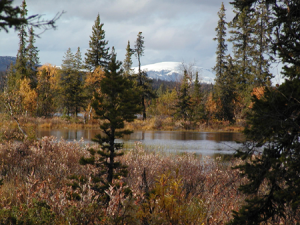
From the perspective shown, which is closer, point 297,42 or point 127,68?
point 297,42

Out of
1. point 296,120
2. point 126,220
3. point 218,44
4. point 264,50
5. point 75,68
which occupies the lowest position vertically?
point 126,220

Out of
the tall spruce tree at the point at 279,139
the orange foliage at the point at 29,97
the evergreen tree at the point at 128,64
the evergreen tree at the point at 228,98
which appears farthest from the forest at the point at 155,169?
the evergreen tree at the point at 128,64

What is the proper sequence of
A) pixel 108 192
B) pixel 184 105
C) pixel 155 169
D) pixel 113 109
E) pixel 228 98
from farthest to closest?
pixel 228 98
pixel 184 105
pixel 155 169
pixel 113 109
pixel 108 192

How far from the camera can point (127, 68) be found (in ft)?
146

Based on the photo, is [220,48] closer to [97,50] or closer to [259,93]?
[97,50]

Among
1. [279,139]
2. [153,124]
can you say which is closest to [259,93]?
[279,139]

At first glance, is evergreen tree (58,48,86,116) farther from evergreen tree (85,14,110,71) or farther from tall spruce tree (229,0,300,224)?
tall spruce tree (229,0,300,224)

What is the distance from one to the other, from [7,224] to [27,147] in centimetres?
600

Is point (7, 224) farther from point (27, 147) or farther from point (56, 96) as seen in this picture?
point (56, 96)

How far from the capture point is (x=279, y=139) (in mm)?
3633

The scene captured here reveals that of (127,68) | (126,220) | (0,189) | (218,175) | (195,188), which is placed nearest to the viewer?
(126,220)

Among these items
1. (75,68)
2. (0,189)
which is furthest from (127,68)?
(0,189)

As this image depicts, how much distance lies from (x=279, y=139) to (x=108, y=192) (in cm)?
263

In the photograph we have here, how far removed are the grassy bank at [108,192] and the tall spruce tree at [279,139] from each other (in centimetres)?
61
